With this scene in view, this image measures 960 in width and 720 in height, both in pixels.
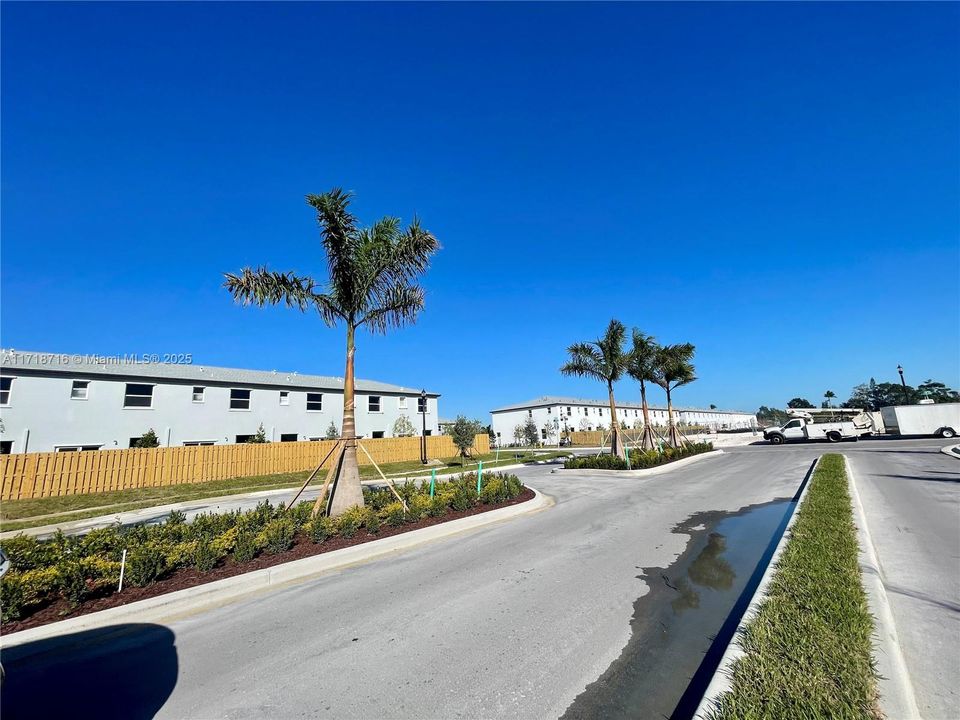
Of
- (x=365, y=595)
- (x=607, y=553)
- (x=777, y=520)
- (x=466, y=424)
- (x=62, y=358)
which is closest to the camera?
(x=365, y=595)

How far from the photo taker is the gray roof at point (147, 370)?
73.4 feet

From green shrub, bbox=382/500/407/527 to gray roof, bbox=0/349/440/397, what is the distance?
895 inches

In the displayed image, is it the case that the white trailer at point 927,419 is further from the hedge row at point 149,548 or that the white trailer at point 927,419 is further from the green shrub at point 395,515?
the hedge row at point 149,548

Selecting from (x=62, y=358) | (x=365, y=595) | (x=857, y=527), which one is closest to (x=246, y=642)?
(x=365, y=595)

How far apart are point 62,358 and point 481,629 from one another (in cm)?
3178

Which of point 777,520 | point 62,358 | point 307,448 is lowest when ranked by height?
point 777,520

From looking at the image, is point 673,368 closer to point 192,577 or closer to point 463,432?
point 463,432

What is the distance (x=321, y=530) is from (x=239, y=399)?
78.9 feet

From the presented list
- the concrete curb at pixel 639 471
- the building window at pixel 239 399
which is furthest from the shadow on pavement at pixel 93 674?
the building window at pixel 239 399

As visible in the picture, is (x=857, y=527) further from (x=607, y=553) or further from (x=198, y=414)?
(x=198, y=414)

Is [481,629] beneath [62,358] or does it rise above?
beneath

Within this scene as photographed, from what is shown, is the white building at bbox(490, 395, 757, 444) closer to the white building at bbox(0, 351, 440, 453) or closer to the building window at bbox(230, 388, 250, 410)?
the white building at bbox(0, 351, 440, 453)

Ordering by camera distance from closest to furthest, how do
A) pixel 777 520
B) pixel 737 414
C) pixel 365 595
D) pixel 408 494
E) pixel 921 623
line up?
pixel 921 623, pixel 365 595, pixel 777 520, pixel 408 494, pixel 737 414

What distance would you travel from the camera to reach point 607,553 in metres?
7.39
